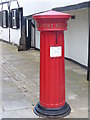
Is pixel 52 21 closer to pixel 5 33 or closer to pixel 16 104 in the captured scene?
pixel 16 104

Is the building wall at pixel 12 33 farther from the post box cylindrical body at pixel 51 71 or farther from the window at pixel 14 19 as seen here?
the post box cylindrical body at pixel 51 71

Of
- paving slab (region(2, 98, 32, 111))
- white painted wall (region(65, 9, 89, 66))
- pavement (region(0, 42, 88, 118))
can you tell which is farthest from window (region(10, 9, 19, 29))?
paving slab (region(2, 98, 32, 111))

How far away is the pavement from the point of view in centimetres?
488

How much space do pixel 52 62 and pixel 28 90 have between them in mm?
1987

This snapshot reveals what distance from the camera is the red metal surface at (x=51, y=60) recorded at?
14.3ft

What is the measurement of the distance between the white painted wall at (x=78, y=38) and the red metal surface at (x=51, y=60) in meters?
4.20

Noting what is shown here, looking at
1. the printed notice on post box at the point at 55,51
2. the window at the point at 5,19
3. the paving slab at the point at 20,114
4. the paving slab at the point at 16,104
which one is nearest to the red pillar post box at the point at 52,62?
the printed notice on post box at the point at 55,51

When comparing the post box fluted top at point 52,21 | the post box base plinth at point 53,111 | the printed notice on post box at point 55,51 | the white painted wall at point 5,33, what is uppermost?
the post box fluted top at point 52,21

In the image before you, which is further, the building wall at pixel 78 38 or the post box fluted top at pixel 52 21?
the building wall at pixel 78 38

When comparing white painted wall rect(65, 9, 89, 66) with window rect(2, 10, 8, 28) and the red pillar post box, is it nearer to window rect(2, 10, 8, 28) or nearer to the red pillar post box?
the red pillar post box

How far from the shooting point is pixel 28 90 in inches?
247

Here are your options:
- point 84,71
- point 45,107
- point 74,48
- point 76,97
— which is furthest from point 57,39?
point 74,48

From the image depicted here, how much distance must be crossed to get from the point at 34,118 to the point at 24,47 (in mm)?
9586

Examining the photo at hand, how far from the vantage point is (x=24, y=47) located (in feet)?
45.7
